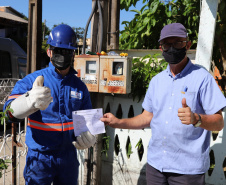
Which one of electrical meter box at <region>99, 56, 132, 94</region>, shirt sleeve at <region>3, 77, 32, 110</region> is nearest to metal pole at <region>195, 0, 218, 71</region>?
electrical meter box at <region>99, 56, 132, 94</region>

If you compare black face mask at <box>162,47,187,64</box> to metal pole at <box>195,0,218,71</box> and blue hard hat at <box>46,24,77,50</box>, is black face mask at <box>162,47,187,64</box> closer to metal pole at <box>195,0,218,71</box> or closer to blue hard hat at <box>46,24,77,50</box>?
→ metal pole at <box>195,0,218,71</box>

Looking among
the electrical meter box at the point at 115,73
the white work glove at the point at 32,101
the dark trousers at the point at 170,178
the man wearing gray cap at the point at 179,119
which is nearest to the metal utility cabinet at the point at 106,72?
the electrical meter box at the point at 115,73

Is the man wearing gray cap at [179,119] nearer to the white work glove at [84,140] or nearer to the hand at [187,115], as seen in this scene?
the hand at [187,115]

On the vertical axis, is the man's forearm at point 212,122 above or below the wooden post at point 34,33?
below

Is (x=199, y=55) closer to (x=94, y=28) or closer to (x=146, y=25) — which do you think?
(x=94, y=28)

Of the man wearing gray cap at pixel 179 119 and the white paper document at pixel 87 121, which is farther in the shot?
the white paper document at pixel 87 121

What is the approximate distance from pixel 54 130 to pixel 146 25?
3236mm

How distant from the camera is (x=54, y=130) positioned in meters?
2.13

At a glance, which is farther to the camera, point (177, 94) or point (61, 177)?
point (61, 177)

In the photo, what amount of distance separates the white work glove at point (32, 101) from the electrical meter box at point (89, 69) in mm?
1285

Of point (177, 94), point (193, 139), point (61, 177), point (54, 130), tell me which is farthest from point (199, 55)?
point (61, 177)

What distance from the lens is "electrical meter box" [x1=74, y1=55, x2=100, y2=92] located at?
3138mm

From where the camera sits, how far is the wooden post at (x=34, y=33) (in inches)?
121

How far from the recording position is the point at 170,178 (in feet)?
6.49
